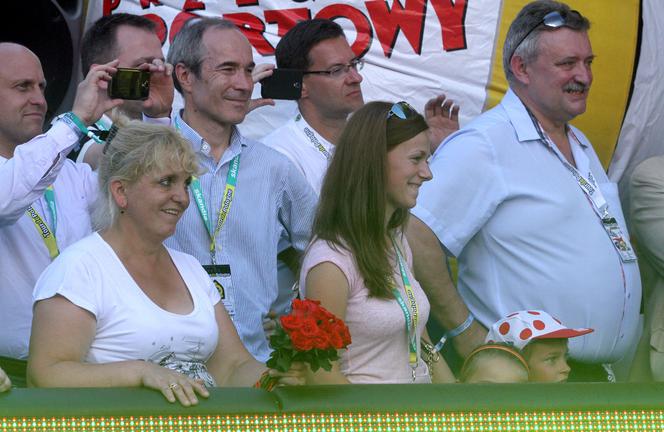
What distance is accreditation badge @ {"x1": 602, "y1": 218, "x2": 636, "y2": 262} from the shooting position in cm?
459

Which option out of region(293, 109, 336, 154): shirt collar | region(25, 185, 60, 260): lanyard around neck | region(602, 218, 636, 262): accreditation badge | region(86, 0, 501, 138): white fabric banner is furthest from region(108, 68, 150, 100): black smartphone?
region(602, 218, 636, 262): accreditation badge

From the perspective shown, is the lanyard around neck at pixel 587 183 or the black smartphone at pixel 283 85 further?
the black smartphone at pixel 283 85

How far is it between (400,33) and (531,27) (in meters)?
0.69

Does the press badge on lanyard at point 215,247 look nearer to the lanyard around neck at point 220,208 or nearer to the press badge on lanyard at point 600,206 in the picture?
the lanyard around neck at point 220,208

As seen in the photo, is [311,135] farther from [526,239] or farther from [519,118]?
[526,239]

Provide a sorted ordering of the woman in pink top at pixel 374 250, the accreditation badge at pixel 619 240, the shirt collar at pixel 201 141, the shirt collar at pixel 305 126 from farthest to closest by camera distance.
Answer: the shirt collar at pixel 305 126, the accreditation badge at pixel 619 240, the shirt collar at pixel 201 141, the woman in pink top at pixel 374 250

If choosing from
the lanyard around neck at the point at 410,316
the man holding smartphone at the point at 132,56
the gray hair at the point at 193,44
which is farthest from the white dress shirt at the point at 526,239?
the man holding smartphone at the point at 132,56

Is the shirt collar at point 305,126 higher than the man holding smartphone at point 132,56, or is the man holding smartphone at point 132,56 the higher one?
the man holding smartphone at point 132,56

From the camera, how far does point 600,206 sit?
4.63 metres

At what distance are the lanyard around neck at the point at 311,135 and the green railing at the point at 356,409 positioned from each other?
5.98 feet

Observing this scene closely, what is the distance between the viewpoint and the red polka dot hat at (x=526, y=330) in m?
3.91

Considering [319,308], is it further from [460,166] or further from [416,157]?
[460,166]

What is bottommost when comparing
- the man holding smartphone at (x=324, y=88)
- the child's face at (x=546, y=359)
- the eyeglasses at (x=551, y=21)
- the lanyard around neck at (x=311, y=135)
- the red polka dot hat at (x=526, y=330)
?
the child's face at (x=546, y=359)

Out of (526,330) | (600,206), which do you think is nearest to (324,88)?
(600,206)
